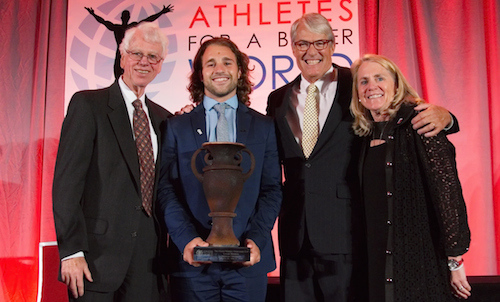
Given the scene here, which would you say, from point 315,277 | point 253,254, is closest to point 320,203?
point 315,277

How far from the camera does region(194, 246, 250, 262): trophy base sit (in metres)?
1.87

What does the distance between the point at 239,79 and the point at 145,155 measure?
609 mm

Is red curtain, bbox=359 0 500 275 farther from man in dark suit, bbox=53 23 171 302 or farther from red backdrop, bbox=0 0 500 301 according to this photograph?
man in dark suit, bbox=53 23 171 302

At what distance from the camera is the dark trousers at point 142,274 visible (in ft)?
7.09

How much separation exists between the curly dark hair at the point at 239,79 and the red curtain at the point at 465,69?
5.03 feet

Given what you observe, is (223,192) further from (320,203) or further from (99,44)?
(99,44)

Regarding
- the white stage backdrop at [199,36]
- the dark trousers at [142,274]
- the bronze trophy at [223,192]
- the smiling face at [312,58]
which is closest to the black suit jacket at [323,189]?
the smiling face at [312,58]

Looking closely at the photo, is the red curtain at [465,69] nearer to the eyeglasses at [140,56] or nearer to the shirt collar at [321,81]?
the shirt collar at [321,81]

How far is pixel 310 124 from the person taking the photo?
93.1 inches

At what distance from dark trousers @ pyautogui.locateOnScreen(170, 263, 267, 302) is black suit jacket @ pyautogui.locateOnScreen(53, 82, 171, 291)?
1.00ft

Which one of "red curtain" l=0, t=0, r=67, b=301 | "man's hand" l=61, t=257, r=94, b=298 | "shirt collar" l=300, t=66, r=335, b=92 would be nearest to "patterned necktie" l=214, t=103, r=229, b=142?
"shirt collar" l=300, t=66, r=335, b=92

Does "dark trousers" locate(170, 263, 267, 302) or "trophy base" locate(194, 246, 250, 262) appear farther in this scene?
"dark trousers" locate(170, 263, 267, 302)

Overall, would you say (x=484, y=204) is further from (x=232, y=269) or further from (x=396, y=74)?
(x=232, y=269)

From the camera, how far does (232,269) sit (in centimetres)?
207
